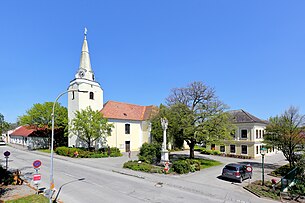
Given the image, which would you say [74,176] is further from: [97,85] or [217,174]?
[97,85]

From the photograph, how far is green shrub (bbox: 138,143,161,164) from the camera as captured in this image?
23328mm

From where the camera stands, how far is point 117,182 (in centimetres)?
1525

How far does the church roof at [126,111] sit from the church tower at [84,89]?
210 cm

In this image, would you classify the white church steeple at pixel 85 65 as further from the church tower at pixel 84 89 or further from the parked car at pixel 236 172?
the parked car at pixel 236 172

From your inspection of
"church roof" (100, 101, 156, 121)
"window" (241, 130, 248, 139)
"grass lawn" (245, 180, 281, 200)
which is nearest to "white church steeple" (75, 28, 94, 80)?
"church roof" (100, 101, 156, 121)

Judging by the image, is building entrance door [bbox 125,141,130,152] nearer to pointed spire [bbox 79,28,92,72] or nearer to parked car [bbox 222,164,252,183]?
pointed spire [bbox 79,28,92,72]

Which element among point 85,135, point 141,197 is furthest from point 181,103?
point 85,135

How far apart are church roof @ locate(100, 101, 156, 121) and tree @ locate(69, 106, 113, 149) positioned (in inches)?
131

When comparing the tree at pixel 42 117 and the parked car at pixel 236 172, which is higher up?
the tree at pixel 42 117

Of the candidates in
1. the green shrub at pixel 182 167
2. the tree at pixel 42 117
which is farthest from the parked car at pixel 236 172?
the tree at pixel 42 117

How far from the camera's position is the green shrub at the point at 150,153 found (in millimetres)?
23328

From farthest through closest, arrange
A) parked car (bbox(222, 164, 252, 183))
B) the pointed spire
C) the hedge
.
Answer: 1. the pointed spire
2. the hedge
3. parked car (bbox(222, 164, 252, 183))

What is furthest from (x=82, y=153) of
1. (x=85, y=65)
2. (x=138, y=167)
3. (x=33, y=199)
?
(x=33, y=199)

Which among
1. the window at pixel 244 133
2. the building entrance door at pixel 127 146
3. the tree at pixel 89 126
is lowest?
the building entrance door at pixel 127 146
